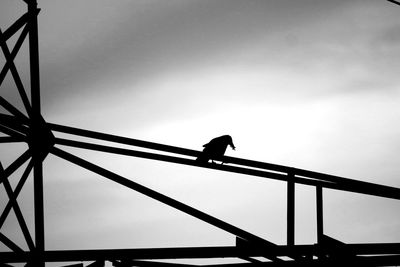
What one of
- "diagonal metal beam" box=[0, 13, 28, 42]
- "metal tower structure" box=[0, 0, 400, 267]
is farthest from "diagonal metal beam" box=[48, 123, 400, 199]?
"diagonal metal beam" box=[0, 13, 28, 42]

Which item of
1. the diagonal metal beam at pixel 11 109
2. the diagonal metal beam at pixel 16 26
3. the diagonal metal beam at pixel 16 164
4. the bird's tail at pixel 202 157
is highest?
the diagonal metal beam at pixel 16 26

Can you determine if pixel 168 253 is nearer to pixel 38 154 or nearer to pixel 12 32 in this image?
pixel 38 154

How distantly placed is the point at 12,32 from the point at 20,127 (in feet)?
5.05

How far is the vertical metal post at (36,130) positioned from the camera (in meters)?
6.61

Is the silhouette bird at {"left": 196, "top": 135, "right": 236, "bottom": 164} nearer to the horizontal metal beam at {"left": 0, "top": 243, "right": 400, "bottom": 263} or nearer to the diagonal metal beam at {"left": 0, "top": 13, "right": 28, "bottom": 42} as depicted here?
the horizontal metal beam at {"left": 0, "top": 243, "right": 400, "bottom": 263}

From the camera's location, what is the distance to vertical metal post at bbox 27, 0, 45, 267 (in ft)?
21.7

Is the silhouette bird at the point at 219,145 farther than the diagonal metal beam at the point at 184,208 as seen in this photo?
Yes

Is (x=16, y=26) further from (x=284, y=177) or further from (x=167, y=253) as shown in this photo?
(x=284, y=177)

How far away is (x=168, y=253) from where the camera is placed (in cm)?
655

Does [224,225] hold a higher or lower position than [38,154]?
lower

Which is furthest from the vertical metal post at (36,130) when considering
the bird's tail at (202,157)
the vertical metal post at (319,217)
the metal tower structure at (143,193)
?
the vertical metal post at (319,217)

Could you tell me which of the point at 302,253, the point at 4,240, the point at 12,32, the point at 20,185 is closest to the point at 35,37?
the point at 12,32

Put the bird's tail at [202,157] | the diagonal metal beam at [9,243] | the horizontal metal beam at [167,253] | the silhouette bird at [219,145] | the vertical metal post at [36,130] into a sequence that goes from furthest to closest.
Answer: the silhouette bird at [219,145] < the bird's tail at [202,157] < the diagonal metal beam at [9,243] < the vertical metal post at [36,130] < the horizontal metal beam at [167,253]

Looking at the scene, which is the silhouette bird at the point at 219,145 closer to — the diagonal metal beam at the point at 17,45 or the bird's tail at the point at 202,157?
the bird's tail at the point at 202,157
